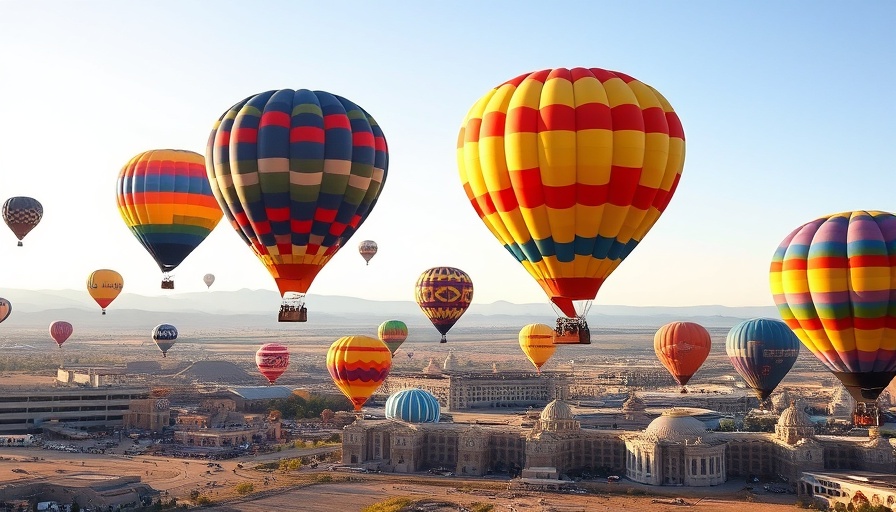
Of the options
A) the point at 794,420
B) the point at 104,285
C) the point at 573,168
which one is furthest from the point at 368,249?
the point at 573,168

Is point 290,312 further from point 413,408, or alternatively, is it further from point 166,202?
point 413,408

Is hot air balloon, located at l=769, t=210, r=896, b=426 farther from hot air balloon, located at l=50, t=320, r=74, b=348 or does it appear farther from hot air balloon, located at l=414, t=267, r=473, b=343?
hot air balloon, located at l=50, t=320, r=74, b=348

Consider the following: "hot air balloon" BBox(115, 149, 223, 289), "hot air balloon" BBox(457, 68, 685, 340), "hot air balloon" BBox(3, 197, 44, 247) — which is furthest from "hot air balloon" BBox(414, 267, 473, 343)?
"hot air balloon" BBox(457, 68, 685, 340)

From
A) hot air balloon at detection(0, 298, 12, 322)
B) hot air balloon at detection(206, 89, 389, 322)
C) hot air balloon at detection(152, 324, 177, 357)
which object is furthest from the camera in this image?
hot air balloon at detection(152, 324, 177, 357)

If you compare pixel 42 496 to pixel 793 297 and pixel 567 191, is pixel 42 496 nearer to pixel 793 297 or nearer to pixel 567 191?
pixel 567 191

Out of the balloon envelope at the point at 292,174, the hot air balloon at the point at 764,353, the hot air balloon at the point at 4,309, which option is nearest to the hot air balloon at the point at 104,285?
the hot air balloon at the point at 4,309

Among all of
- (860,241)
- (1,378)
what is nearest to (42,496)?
(860,241)
